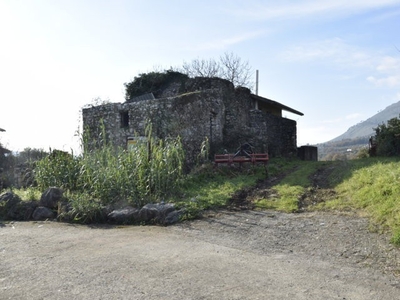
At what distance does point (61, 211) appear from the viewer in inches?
334

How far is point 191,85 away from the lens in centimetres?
1855

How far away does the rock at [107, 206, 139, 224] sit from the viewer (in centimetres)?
784

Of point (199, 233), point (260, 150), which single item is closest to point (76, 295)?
point (199, 233)

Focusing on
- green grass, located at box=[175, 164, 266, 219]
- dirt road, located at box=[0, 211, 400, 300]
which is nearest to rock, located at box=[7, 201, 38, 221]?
dirt road, located at box=[0, 211, 400, 300]

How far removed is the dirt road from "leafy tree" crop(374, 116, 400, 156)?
366 inches

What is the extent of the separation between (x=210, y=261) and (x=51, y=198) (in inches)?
218

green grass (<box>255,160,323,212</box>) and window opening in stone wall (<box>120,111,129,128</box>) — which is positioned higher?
window opening in stone wall (<box>120,111,129,128</box>)

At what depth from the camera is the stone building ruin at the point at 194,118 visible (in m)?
14.9

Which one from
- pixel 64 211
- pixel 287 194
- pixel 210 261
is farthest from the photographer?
pixel 287 194

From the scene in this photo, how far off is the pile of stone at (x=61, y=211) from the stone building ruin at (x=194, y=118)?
4112mm

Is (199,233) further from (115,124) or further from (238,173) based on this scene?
(115,124)

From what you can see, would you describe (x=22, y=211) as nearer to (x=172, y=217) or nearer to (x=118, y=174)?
(x=118, y=174)

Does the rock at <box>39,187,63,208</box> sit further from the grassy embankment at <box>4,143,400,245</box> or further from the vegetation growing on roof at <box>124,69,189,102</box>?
the vegetation growing on roof at <box>124,69,189,102</box>

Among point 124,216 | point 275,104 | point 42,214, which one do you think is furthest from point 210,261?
point 275,104
